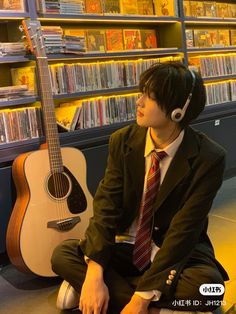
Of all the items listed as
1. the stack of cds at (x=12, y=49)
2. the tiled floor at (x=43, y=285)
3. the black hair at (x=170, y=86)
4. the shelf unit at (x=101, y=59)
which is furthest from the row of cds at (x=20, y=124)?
the black hair at (x=170, y=86)

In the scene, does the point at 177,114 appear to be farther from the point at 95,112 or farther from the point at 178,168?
the point at 95,112

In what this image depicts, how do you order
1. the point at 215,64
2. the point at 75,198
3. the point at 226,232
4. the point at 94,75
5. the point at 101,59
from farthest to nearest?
the point at 215,64 → the point at 101,59 → the point at 94,75 → the point at 226,232 → the point at 75,198

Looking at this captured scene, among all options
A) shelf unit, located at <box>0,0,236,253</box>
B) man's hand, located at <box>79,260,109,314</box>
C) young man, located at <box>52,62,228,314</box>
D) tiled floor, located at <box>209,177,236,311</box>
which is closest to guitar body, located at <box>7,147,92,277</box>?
shelf unit, located at <box>0,0,236,253</box>

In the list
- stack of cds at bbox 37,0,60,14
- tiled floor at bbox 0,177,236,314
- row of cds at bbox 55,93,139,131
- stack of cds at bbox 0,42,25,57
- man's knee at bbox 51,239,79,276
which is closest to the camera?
man's knee at bbox 51,239,79,276

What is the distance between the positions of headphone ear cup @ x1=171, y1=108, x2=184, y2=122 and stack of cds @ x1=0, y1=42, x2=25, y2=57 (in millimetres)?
1261

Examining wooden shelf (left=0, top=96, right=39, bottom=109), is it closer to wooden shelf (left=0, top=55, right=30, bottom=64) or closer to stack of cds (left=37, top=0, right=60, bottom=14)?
wooden shelf (left=0, top=55, right=30, bottom=64)

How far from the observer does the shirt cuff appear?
150 cm

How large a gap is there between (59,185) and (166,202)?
0.86 meters

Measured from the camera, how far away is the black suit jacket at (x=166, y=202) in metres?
1.52

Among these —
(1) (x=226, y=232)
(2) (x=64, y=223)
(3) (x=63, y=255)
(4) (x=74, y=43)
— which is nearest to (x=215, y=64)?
(4) (x=74, y=43)

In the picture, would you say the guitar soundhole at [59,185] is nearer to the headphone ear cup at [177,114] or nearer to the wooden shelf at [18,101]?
the wooden shelf at [18,101]

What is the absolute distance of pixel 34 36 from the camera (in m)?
2.35

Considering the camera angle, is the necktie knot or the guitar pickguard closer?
the necktie knot

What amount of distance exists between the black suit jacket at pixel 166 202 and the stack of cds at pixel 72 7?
130 cm
